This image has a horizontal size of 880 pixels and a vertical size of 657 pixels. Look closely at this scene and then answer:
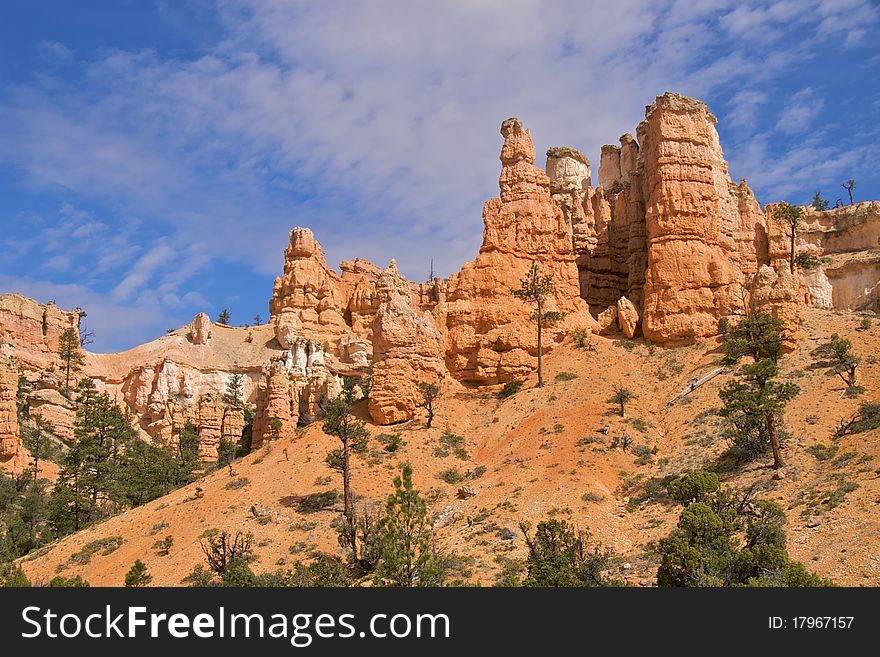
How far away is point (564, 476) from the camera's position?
38.4 meters

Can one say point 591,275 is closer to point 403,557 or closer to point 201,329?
point 403,557

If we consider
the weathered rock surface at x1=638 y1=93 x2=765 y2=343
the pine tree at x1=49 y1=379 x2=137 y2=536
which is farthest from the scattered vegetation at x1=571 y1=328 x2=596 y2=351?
the pine tree at x1=49 y1=379 x2=137 y2=536

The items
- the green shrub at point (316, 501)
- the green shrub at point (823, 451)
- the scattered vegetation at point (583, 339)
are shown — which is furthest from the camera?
the scattered vegetation at point (583, 339)

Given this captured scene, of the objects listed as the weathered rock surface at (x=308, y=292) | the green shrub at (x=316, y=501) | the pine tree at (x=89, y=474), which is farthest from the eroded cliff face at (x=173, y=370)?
the green shrub at (x=316, y=501)

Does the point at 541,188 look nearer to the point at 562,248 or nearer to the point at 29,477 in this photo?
the point at 562,248

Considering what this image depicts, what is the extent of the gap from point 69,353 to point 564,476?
5965 cm

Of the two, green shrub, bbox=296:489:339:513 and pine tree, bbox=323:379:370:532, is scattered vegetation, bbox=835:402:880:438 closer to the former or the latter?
pine tree, bbox=323:379:370:532

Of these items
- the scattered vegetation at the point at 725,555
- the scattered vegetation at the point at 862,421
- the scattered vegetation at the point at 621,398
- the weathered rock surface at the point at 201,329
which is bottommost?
the scattered vegetation at the point at 725,555

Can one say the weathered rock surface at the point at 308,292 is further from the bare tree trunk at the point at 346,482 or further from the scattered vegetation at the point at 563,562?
the scattered vegetation at the point at 563,562

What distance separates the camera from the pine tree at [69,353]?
3130 inches

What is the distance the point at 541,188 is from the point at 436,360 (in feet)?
55.8

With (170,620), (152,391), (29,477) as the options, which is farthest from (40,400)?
(170,620)

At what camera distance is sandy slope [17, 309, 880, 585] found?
100 ft

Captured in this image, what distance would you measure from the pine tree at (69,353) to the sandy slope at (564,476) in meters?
39.4
